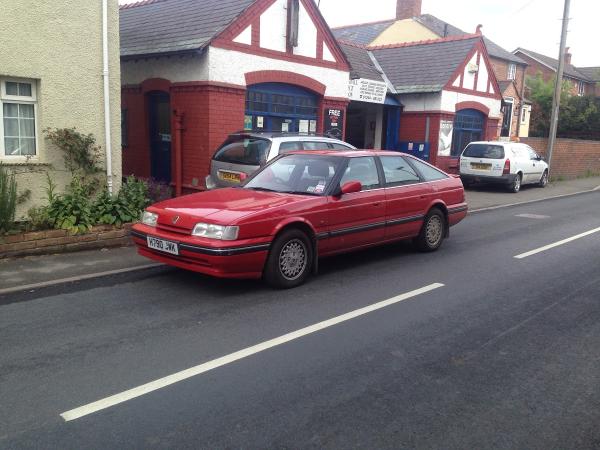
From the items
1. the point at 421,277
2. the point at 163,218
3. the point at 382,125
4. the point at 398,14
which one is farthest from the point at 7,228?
the point at 398,14

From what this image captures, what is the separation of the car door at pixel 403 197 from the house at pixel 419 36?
76.9 feet

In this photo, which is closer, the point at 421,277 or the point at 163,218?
the point at 163,218

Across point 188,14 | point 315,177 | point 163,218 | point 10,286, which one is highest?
point 188,14

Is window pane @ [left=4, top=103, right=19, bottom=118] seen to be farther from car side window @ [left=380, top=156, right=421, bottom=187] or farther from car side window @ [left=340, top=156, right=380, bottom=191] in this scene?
car side window @ [left=380, top=156, right=421, bottom=187]

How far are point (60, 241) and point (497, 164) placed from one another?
1450cm

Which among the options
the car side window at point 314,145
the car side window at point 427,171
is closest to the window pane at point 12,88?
the car side window at point 314,145

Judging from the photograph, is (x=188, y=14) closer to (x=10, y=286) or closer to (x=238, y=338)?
(x=10, y=286)

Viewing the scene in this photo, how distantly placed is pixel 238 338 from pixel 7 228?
4755 millimetres

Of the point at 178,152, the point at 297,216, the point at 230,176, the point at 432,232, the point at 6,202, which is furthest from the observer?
the point at 178,152

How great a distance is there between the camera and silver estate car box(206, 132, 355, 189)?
9.74m

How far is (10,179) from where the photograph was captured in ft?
27.9

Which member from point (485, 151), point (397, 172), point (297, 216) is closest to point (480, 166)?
point (485, 151)

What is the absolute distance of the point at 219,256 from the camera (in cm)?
586

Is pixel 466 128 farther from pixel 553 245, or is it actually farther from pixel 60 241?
pixel 60 241
